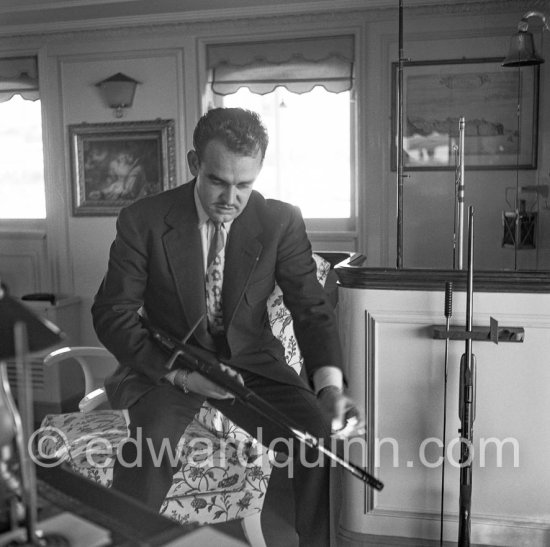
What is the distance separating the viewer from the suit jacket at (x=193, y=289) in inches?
87.8

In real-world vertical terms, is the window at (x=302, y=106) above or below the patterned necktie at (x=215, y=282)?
above

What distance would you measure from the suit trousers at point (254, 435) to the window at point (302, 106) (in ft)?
9.81

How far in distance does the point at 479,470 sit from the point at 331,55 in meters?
3.24

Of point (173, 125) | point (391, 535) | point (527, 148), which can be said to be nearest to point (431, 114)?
point (527, 148)

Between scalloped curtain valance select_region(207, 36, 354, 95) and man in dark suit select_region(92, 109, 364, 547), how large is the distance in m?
2.73

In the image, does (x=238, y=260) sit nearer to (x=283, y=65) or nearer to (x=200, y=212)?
(x=200, y=212)

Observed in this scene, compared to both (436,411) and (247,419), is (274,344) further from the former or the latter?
(436,411)

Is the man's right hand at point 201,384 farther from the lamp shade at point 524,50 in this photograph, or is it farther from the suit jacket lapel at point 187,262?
the lamp shade at point 524,50

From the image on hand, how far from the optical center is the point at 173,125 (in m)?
5.23

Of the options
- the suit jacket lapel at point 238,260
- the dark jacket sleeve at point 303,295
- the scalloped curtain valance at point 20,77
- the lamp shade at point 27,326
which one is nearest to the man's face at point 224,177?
the suit jacket lapel at point 238,260

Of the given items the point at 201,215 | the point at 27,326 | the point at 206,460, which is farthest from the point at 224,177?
the point at 27,326

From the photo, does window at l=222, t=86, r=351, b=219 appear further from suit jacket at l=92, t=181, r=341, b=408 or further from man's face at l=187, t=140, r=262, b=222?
man's face at l=187, t=140, r=262, b=222

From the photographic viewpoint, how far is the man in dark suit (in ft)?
7.08

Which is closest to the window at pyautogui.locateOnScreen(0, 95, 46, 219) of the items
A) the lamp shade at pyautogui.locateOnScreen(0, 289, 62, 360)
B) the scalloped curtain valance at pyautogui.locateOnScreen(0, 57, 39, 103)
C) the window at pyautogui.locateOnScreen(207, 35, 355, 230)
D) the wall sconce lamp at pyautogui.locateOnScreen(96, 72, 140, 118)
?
the scalloped curtain valance at pyautogui.locateOnScreen(0, 57, 39, 103)
